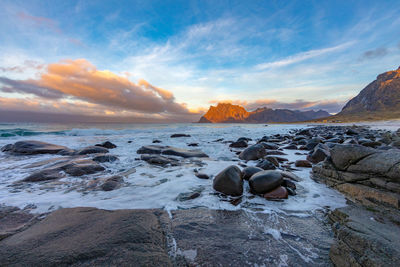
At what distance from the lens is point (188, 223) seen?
232cm

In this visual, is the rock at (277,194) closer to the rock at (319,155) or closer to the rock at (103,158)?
the rock at (319,155)

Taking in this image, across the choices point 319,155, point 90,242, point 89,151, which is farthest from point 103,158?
point 319,155

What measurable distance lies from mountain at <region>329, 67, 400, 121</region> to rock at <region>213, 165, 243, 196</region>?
339ft

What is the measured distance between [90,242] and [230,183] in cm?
235

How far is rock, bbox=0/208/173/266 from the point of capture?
1.52m

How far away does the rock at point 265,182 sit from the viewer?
3148 mm

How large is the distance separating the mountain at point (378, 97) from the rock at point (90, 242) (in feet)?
346

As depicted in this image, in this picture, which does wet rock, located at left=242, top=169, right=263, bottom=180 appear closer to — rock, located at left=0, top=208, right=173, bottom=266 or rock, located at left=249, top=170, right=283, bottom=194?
rock, located at left=249, top=170, right=283, bottom=194

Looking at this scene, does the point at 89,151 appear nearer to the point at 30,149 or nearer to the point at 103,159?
the point at 103,159

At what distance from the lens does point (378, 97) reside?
99.5 metres

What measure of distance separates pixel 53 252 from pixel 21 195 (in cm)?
276

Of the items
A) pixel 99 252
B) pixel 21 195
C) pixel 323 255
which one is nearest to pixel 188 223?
Result: pixel 99 252

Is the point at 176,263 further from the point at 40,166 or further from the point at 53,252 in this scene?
the point at 40,166

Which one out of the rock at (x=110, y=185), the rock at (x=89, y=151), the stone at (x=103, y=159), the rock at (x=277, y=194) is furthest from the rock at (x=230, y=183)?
the rock at (x=89, y=151)
